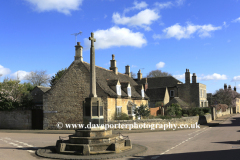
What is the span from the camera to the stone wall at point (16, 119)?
2784 centimetres

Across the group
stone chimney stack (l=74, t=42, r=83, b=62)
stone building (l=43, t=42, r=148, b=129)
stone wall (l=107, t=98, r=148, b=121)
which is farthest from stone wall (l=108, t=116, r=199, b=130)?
stone chimney stack (l=74, t=42, r=83, b=62)

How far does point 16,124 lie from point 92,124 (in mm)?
19733

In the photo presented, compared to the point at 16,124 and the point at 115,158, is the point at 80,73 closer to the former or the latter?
the point at 16,124

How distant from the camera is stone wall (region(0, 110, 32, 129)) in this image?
27844 millimetres

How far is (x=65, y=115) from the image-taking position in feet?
85.3

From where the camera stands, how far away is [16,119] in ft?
93.5

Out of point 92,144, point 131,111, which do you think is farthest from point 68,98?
point 92,144

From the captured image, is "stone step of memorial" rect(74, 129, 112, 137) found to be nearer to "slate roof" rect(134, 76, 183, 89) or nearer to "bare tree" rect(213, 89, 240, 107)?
"slate roof" rect(134, 76, 183, 89)

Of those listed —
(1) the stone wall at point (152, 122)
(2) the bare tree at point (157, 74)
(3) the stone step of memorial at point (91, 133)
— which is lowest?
(1) the stone wall at point (152, 122)

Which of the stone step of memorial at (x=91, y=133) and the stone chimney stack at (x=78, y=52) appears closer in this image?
the stone step of memorial at (x=91, y=133)

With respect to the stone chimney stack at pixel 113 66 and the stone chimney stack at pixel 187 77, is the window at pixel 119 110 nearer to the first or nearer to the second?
the stone chimney stack at pixel 113 66

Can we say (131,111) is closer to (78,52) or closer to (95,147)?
(78,52)

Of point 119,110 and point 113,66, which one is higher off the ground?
point 113,66

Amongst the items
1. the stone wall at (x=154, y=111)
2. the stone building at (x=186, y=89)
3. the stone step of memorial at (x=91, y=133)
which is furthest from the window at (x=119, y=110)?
the stone building at (x=186, y=89)
